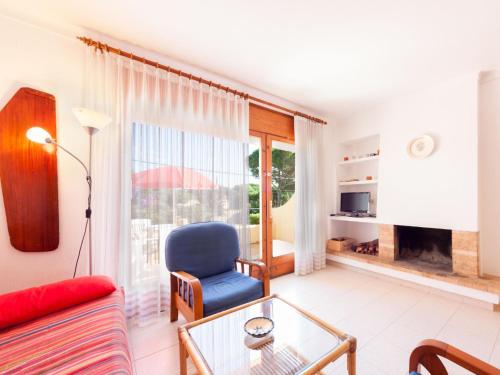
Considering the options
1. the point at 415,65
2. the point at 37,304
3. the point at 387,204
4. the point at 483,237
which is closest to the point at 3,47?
the point at 37,304

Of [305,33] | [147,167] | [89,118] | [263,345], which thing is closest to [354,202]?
[305,33]

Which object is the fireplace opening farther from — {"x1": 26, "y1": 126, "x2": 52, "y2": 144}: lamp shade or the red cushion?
{"x1": 26, "y1": 126, "x2": 52, "y2": 144}: lamp shade

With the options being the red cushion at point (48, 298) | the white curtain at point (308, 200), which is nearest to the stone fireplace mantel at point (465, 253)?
the white curtain at point (308, 200)

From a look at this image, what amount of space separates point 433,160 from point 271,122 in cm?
221

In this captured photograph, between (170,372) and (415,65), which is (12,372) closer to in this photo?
(170,372)

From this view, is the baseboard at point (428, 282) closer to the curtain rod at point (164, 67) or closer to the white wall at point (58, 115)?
the curtain rod at point (164, 67)

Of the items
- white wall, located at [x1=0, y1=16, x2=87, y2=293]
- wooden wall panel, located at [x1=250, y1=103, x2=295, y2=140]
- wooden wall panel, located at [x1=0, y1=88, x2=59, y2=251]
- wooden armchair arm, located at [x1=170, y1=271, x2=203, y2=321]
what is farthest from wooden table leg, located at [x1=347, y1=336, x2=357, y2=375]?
wooden wall panel, located at [x1=250, y1=103, x2=295, y2=140]

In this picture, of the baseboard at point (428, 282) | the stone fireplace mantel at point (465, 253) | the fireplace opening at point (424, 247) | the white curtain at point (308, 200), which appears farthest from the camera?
the white curtain at point (308, 200)

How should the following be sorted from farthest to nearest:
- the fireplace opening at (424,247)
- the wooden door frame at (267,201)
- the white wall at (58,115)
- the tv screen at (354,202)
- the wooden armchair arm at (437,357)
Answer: the tv screen at (354,202) < the wooden door frame at (267,201) < the fireplace opening at (424,247) < the white wall at (58,115) < the wooden armchair arm at (437,357)

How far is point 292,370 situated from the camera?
115 cm

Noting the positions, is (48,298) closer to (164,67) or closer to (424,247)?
(164,67)

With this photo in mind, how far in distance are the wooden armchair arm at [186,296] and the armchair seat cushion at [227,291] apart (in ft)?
0.24

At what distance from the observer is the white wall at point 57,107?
64.6 inches

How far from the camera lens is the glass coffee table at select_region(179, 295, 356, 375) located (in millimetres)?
1126
